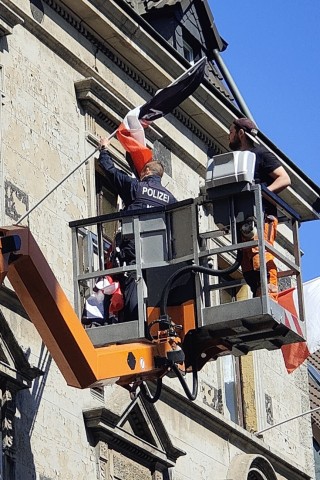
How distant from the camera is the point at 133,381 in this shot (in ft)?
55.5

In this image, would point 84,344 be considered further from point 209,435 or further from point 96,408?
point 209,435

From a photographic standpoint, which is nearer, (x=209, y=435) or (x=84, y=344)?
(x=84, y=344)

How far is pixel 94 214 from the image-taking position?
21062 mm

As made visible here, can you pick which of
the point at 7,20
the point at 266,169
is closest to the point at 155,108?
the point at 266,169

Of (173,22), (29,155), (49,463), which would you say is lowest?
(49,463)

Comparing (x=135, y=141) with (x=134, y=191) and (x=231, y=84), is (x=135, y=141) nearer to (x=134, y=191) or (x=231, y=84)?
(x=134, y=191)

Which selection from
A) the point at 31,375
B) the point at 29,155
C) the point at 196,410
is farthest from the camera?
the point at 196,410

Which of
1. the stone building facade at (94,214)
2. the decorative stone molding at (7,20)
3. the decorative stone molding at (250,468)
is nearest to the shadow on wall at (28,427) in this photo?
the stone building facade at (94,214)

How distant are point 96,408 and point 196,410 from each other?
286 centimetres

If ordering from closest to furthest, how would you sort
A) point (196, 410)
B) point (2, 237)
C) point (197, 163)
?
point (2, 237), point (196, 410), point (197, 163)

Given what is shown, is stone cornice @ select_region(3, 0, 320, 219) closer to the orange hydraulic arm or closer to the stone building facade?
the stone building facade

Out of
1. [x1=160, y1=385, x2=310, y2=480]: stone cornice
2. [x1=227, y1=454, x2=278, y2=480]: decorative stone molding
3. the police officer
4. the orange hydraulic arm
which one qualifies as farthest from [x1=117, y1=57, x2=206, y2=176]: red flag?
[x1=227, y1=454, x2=278, y2=480]: decorative stone molding

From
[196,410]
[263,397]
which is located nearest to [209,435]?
[196,410]

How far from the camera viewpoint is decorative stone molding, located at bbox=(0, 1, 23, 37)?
772 inches
